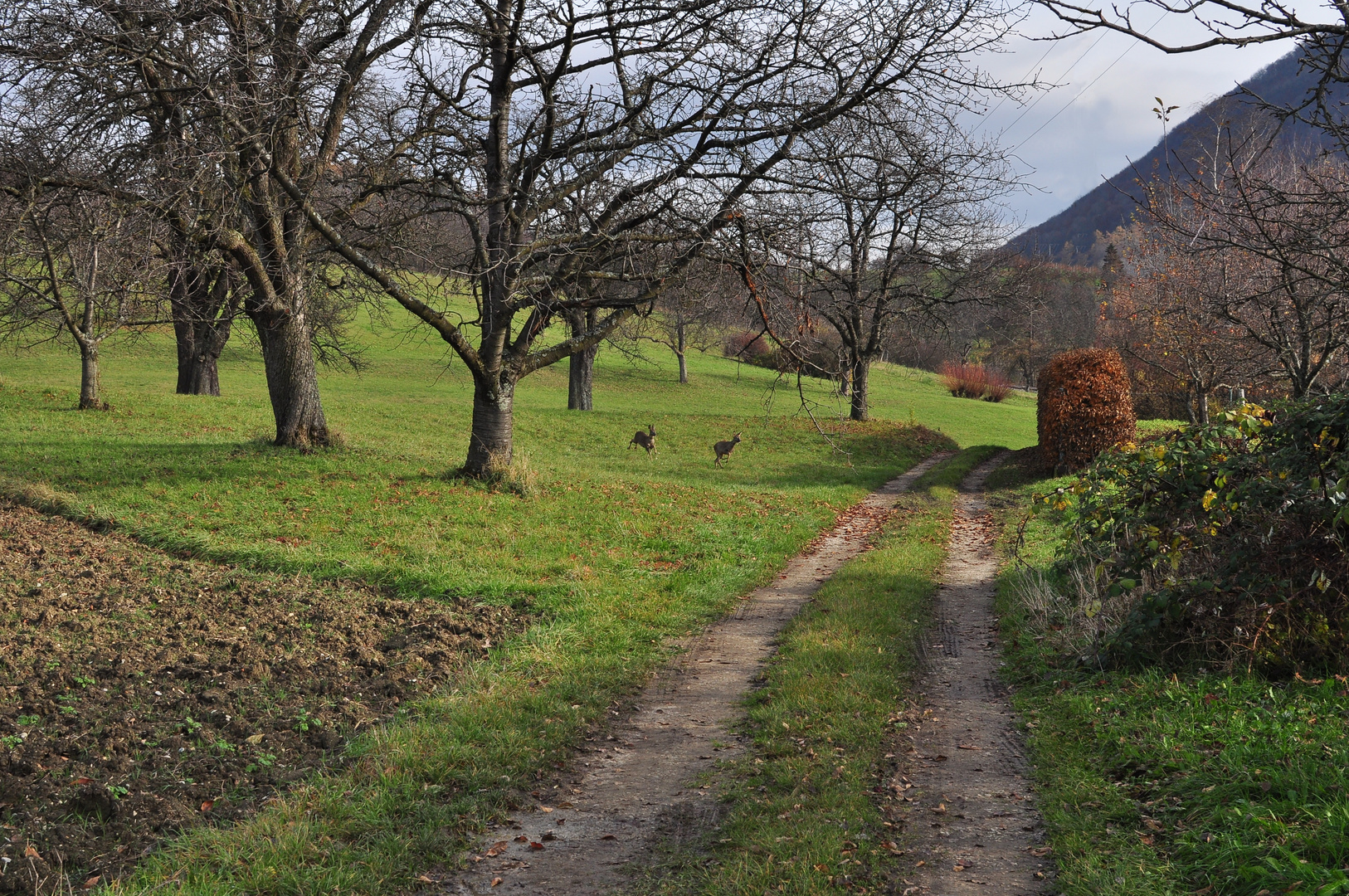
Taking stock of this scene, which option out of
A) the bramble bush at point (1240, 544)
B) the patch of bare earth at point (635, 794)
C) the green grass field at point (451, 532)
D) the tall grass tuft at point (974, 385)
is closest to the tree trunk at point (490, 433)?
the green grass field at point (451, 532)

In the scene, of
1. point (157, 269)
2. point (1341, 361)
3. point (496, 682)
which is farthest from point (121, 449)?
point (1341, 361)

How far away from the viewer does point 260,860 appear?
12.6ft

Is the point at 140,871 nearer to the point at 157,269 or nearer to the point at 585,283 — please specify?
the point at 157,269

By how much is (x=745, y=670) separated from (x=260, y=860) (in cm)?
390

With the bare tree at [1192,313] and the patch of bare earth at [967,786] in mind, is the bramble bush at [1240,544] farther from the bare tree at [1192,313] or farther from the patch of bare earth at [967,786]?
the bare tree at [1192,313]

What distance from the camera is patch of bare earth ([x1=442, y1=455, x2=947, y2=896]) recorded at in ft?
12.9

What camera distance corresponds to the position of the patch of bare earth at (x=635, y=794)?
3.94 meters

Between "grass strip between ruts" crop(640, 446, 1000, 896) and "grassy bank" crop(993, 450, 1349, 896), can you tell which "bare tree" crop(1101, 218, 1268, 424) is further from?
"grassy bank" crop(993, 450, 1349, 896)

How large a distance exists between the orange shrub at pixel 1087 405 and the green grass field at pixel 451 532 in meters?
4.32

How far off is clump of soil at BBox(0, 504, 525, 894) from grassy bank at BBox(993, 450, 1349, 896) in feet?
13.6

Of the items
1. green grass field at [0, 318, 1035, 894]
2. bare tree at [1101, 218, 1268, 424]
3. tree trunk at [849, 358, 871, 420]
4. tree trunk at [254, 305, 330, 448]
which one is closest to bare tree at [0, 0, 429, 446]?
tree trunk at [254, 305, 330, 448]

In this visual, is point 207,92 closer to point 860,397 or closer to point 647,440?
point 647,440

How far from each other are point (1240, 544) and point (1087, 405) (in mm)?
13835

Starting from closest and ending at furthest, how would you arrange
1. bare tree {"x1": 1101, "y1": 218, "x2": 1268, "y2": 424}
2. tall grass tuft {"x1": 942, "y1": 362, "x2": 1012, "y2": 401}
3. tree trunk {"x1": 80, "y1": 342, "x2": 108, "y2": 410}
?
bare tree {"x1": 1101, "y1": 218, "x2": 1268, "y2": 424}
tree trunk {"x1": 80, "y1": 342, "x2": 108, "y2": 410}
tall grass tuft {"x1": 942, "y1": 362, "x2": 1012, "y2": 401}
